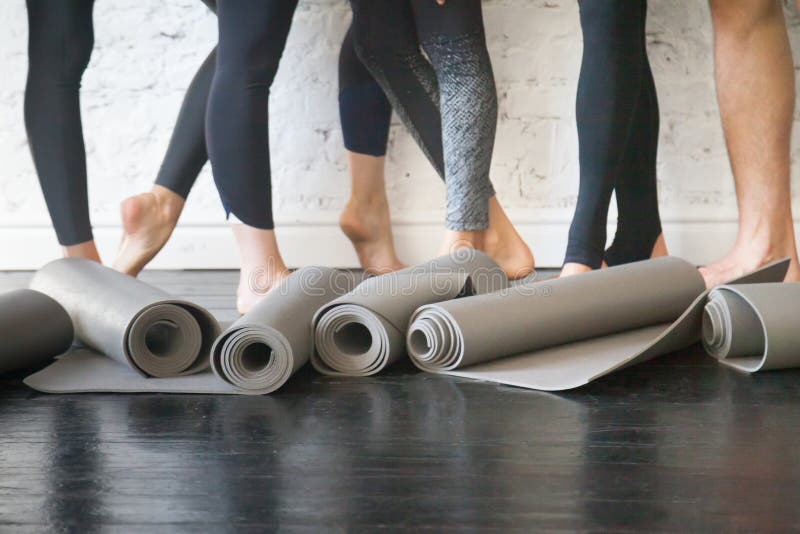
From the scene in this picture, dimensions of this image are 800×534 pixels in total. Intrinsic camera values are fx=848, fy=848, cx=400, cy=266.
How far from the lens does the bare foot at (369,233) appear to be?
2506 millimetres

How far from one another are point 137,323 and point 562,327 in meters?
0.75

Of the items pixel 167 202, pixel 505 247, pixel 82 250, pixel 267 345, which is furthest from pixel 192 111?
pixel 267 345

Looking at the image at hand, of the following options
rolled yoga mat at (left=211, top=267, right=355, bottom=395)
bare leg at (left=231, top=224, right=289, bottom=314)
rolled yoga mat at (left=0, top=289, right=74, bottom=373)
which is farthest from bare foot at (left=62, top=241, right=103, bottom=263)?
rolled yoga mat at (left=211, top=267, right=355, bottom=395)

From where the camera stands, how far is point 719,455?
3.65 ft

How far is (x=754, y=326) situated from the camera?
1.51 m

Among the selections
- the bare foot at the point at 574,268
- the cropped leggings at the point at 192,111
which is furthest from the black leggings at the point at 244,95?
the bare foot at the point at 574,268

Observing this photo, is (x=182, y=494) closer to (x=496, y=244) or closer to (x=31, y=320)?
(x=31, y=320)

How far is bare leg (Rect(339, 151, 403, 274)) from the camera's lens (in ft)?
8.24

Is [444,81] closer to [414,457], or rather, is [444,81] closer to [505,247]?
[505,247]

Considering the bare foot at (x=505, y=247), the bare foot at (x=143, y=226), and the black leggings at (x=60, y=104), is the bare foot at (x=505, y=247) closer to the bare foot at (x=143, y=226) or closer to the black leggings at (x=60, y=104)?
the bare foot at (x=143, y=226)

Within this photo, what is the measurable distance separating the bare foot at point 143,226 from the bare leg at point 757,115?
4.81ft

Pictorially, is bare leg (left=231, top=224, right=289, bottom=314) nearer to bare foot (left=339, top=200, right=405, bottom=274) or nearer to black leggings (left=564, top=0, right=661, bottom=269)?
bare foot (left=339, top=200, right=405, bottom=274)

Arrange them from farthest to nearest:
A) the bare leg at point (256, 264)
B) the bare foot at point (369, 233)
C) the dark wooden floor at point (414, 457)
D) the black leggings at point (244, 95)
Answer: the bare foot at point (369, 233) < the bare leg at point (256, 264) < the black leggings at point (244, 95) < the dark wooden floor at point (414, 457)

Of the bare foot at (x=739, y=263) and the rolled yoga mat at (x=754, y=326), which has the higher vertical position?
the rolled yoga mat at (x=754, y=326)
